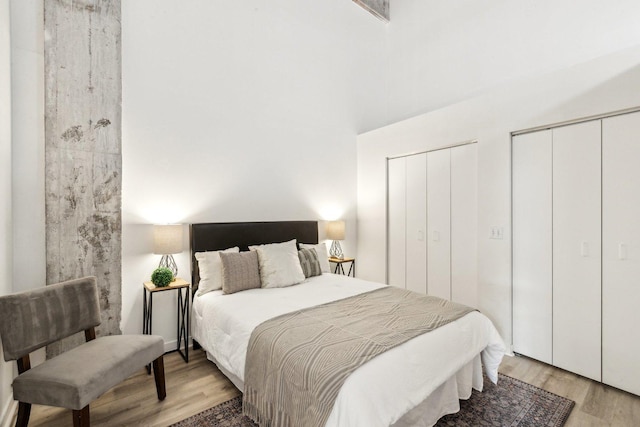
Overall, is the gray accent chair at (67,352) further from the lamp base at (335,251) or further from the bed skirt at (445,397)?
the lamp base at (335,251)

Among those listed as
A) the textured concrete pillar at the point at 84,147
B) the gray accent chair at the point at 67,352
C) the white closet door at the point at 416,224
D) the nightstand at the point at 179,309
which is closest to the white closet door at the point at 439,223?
the white closet door at the point at 416,224

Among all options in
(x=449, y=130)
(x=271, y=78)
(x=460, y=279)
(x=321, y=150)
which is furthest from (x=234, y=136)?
(x=460, y=279)

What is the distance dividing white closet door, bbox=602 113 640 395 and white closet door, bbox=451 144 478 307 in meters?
1.03

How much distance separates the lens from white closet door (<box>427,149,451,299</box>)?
3.54 m

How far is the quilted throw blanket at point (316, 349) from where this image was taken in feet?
4.77

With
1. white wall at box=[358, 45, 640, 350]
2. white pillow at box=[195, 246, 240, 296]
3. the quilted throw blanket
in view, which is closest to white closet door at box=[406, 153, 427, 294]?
white wall at box=[358, 45, 640, 350]

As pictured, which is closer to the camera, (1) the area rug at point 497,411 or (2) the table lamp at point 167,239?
(1) the area rug at point 497,411

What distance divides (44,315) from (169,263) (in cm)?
110

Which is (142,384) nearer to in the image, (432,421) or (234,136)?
(432,421)

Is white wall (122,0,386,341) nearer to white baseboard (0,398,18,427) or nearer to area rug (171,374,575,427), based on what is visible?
white baseboard (0,398,18,427)

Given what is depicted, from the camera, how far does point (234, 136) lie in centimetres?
337

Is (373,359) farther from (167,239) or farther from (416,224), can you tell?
(416,224)

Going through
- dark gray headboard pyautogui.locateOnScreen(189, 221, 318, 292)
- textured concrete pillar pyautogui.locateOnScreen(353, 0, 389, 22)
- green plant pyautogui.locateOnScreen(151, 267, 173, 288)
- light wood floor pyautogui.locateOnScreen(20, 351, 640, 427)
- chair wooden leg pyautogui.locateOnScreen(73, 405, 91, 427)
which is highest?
textured concrete pillar pyautogui.locateOnScreen(353, 0, 389, 22)

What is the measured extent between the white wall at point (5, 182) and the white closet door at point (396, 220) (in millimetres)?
3674
